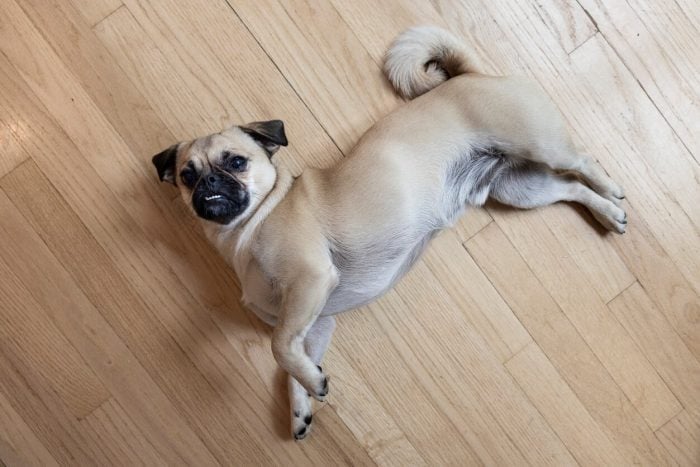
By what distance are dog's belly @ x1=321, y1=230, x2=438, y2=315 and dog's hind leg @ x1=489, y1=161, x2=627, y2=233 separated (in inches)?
14.3

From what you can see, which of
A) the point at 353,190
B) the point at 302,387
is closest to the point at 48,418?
the point at 302,387

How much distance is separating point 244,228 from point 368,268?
1.45 feet

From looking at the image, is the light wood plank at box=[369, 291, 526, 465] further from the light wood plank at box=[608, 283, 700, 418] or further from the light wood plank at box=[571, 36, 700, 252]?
the light wood plank at box=[571, 36, 700, 252]

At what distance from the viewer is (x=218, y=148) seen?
2.13m

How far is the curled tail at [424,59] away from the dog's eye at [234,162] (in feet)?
2.25

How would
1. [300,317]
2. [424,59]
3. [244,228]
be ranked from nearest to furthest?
[300,317] → [244,228] → [424,59]

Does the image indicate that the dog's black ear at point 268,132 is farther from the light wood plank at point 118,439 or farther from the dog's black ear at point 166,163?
the light wood plank at point 118,439

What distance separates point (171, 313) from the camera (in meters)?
2.48

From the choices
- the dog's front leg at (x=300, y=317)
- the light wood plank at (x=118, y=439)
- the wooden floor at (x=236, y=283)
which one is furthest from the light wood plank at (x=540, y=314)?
the light wood plank at (x=118, y=439)

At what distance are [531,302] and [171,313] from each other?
4.66 ft

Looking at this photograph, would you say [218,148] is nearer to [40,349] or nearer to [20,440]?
[40,349]

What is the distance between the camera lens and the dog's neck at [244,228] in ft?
7.00

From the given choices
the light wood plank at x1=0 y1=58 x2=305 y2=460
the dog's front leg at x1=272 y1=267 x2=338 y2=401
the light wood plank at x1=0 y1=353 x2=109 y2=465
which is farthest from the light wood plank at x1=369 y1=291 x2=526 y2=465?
the light wood plank at x1=0 y1=353 x2=109 y2=465

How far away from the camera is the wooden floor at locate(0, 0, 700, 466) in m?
2.47
